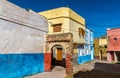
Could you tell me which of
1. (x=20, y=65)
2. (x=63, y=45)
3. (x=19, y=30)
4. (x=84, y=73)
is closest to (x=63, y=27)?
(x=63, y=45)

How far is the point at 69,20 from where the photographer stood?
1962cm

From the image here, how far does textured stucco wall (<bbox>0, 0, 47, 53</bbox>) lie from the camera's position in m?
10.6

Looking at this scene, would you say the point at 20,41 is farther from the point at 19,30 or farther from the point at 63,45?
the point at 63,45

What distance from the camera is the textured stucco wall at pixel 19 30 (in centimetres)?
1062

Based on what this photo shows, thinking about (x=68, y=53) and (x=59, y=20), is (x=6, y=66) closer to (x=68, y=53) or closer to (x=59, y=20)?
(x=68, y=53)

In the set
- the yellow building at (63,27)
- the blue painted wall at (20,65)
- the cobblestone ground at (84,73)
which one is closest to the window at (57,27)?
the yellow building at (63,27)

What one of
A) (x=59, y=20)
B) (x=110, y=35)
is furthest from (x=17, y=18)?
(x=110, y=35)

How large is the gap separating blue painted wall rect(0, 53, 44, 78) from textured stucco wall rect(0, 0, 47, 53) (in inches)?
19.6

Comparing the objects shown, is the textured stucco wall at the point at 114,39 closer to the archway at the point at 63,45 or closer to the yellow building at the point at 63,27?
the yellow building at the point at 63,27

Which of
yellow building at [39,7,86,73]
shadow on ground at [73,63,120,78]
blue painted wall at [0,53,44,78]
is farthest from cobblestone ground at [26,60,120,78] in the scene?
yellow building at [39,7,86,73]

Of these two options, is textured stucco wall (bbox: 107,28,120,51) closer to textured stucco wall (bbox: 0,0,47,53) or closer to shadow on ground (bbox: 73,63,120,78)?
shadow on ground (bbox: 73,63,120,78)

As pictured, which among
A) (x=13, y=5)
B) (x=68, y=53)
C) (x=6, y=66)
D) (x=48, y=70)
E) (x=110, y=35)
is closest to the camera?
(x=6, y=66)

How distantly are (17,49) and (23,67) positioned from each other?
1766 millimetres

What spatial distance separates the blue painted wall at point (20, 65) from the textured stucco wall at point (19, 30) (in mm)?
498
